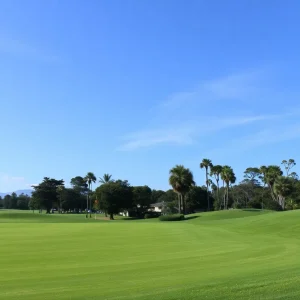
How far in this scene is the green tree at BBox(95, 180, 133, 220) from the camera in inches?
3974

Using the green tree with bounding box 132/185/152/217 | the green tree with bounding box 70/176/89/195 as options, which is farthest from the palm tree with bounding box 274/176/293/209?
the green tree with bounding box 70/176/89/195

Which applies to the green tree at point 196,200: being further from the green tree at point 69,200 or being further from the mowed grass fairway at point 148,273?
the mowed grass fairway at point 148,273

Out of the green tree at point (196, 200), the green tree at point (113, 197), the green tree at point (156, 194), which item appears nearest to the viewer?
the green tree at point (113, 197)

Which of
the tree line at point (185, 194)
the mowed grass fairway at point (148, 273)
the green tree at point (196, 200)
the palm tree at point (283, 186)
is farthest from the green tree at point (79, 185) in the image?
the mowed grass fairway at point (148, 273)

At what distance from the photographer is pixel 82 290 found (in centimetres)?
989

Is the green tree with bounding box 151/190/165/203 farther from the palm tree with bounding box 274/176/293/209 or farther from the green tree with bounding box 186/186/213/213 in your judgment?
the palm tree with bounding box 274/176/293/209

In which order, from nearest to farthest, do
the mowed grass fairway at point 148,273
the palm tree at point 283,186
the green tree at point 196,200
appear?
the mowed grass fairway at point 148,273 → the palm tree at point 283,186 → the green tree at point 196,200

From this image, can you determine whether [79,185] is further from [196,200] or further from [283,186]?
[283,186]

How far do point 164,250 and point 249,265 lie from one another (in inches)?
244

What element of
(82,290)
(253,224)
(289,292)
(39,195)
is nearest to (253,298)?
(289,292)

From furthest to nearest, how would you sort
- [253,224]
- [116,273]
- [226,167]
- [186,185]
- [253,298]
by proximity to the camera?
[226,167], [186,185], [253,224], [116,273], [253,298]

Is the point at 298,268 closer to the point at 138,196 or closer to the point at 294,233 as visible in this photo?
the point at 294,233

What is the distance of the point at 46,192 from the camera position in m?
149

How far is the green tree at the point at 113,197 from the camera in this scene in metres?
101
